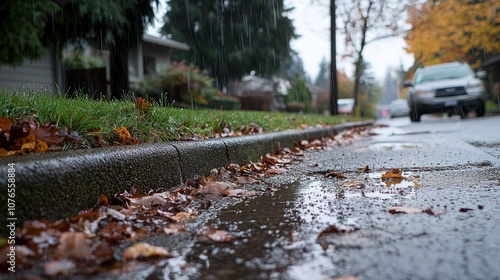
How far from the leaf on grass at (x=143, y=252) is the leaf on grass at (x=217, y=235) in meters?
0.22

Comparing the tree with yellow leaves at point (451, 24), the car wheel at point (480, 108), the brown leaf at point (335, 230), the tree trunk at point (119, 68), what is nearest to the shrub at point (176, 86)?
the tree trunk at point (119, 68)

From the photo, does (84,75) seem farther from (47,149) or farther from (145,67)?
(145,67)

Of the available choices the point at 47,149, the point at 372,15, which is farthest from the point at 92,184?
the point at 372,15

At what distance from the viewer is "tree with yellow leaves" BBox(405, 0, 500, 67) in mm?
19156

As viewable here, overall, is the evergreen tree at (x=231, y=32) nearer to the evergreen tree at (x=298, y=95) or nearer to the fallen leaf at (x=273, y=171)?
the evergreen tree at (x=298, y=95)

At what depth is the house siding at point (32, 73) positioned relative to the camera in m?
11.6

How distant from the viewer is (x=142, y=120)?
11.0 ft

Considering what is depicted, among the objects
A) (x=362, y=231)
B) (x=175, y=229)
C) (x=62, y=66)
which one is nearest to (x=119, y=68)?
(x=62, y=66)

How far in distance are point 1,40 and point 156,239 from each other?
23.2 ft

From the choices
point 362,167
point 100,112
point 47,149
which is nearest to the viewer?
point 47,149

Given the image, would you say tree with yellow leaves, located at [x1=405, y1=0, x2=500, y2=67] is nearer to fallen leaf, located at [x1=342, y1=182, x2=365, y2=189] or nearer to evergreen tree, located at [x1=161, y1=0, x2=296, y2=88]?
evergreen tree, located at [x1=161, y1=0, x2=296, y2=88]

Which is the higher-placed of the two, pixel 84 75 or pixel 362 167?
pixel 84 75

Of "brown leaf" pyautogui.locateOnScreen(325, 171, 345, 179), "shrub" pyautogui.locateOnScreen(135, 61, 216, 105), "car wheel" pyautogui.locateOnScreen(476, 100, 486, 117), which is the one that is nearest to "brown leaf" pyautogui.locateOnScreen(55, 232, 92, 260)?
"brown leaf" pyautogui.locateOnScreen(325, 171, 345, 179)

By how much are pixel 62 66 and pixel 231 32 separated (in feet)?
49.3
